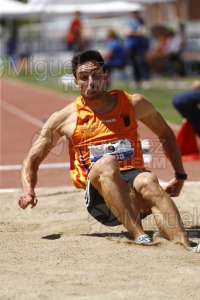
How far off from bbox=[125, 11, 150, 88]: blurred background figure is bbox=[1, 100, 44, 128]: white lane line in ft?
11.9

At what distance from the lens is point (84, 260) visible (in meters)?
5.00

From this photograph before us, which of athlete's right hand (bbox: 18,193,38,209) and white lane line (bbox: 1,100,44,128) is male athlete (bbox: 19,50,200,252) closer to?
athlete's right hand (bbox: 18,193,38,209)

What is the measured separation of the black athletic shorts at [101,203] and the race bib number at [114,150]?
12 centimetres

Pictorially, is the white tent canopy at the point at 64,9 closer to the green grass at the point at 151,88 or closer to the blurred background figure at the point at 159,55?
the green grass at the point at 151,88

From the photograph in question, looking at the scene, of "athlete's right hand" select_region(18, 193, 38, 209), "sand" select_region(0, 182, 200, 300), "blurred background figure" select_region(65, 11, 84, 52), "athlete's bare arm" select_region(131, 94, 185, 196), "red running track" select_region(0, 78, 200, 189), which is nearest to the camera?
"sand" select_region(0, 182, 200, 300)

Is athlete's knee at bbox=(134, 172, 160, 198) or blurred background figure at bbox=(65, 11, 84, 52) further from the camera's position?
blurred background figure at bbox=(65, 11, 84, 52)

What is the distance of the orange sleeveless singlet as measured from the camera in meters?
5.57

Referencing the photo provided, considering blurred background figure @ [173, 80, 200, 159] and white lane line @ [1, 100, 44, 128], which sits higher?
blurred background figure @ [173, 80, 200, 159]

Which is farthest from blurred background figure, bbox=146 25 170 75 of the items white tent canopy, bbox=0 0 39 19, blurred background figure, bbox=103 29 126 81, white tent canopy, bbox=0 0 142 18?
white tent canopy, bbox=0 0 39 19

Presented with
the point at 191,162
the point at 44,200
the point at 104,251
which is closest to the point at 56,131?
the point at 104,251

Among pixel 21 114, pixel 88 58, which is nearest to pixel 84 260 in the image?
pixel 88 58

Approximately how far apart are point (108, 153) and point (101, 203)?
36cm

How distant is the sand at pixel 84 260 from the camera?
425 cm

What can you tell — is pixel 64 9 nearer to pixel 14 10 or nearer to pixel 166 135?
pixel 14 10
